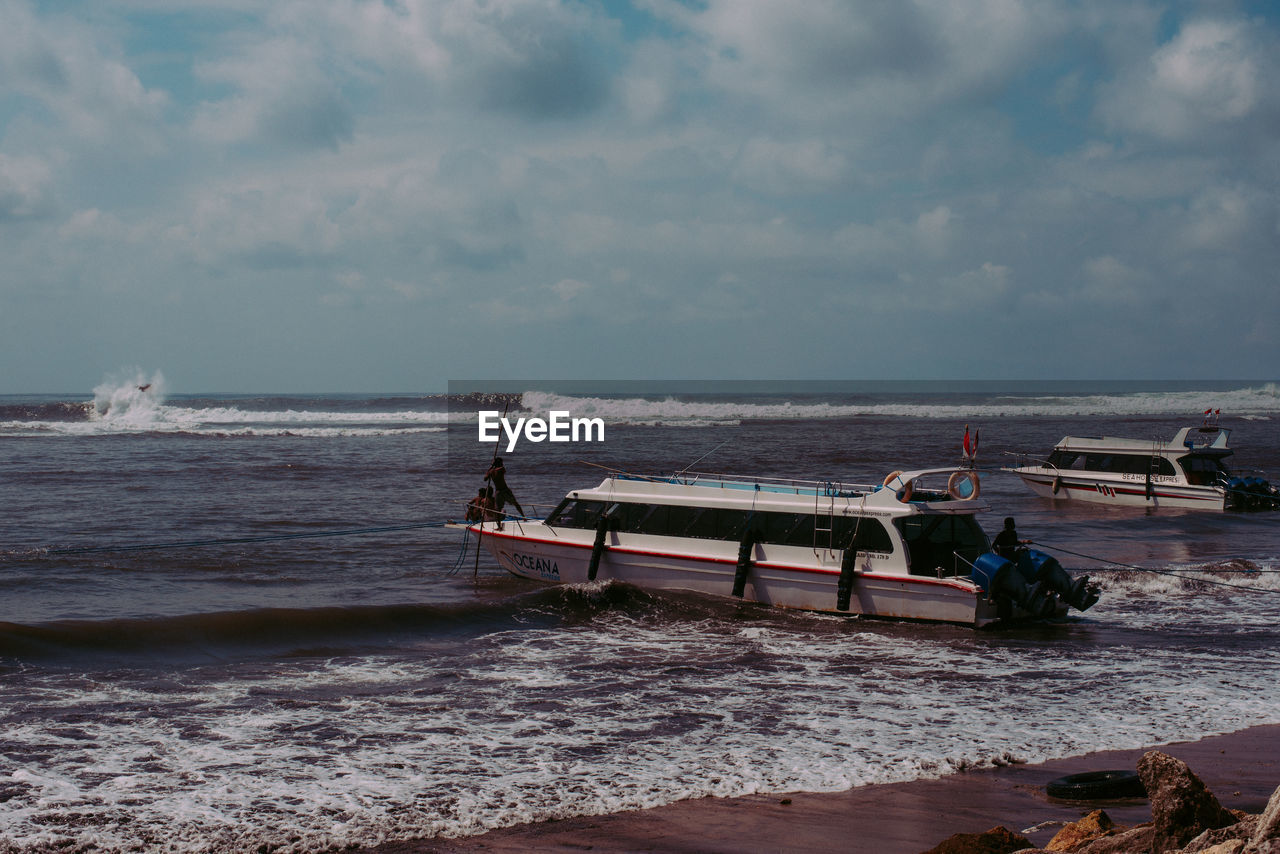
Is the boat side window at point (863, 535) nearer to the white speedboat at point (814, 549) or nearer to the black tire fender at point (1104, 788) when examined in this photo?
the white speedboat at point (814, 549)

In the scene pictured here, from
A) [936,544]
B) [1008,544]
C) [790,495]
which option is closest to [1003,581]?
[936,544]

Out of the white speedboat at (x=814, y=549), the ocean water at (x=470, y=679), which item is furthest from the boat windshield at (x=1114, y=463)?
the white speedboat at (x=814, y=549)

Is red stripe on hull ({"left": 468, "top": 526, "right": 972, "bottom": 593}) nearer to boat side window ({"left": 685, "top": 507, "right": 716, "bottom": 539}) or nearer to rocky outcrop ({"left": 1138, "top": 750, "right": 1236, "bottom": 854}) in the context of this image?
boat side window ({"left": 685, "top": 507, "right": 716, "bottom": 539})

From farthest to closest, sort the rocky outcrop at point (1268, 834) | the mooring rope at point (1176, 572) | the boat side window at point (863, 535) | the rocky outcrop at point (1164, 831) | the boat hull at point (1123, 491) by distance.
Result: the boat hull at point (1123, 491), the mooring rope at point (1176, 572), the boat side window at point (863, 535), the rocky outcrop at point (1164, 831), the rocky outcrop at point (1268, 834)

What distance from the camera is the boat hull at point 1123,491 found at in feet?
91.3

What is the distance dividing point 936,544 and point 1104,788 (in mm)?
7223

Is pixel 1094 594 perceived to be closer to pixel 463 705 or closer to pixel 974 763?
pixel 974 763

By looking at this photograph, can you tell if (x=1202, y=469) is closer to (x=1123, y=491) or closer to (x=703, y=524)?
(x=1123, y=491)

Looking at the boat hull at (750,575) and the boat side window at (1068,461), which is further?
the boat side window at (1068,461)

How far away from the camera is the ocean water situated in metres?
8.24

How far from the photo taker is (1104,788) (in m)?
7.68

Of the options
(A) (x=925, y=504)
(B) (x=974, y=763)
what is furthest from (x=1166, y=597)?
(B) (x=974, y=763)

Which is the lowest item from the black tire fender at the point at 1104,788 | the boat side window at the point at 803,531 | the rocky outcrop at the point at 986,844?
the black tire fender at the point at 1104,788

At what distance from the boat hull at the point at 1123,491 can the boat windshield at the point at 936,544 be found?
16.7 meters
